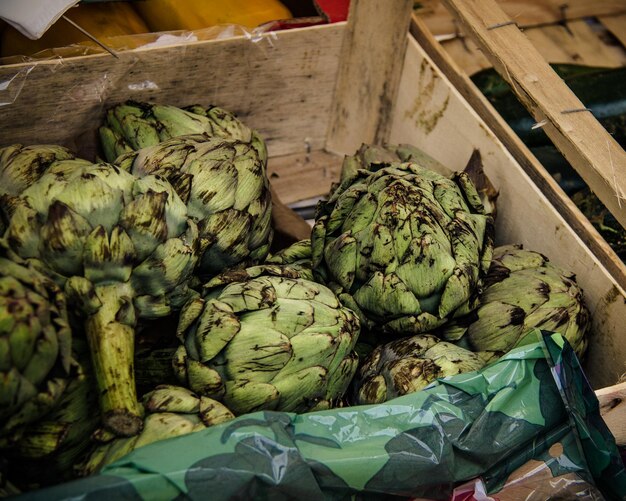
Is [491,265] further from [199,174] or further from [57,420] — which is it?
[57,420]

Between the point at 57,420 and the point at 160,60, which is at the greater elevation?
the point at 160,60

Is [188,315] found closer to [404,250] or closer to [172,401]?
[172,401]

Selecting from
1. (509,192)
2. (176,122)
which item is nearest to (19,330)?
(176,122)

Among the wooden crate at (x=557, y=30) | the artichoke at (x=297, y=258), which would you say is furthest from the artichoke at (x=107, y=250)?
the wooden crate at (x=557, y=30)

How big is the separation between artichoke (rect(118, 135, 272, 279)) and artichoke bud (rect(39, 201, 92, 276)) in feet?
0.88

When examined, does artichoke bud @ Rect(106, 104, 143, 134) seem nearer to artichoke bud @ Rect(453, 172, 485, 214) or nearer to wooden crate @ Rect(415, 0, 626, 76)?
A: artichoke bud @ Rect(453, 172, 485, 214)

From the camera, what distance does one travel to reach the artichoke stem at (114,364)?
3.65 feet

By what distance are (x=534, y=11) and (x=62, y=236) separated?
227 centimetres

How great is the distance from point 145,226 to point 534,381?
0.73 metres

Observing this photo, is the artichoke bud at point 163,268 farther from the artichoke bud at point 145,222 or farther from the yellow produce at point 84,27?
the yellow produce at point 84,27

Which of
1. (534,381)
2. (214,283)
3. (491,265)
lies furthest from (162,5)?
(534,381)

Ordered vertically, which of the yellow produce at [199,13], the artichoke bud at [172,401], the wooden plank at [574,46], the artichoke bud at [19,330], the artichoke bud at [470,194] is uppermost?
the yellow produce at [199,13]

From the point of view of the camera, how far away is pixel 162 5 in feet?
6.64

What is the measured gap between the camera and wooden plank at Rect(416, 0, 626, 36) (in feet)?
8.84
